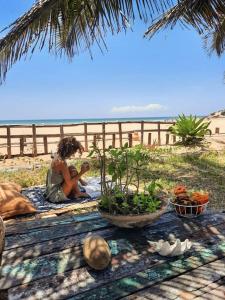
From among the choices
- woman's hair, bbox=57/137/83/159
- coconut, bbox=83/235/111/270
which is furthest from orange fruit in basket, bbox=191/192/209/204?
woman's hair, bbox=57/137/83/159

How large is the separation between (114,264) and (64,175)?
107 inches

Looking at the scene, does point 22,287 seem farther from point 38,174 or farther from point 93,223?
point 38,174

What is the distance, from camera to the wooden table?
1.75 meters

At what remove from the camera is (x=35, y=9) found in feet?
12.2

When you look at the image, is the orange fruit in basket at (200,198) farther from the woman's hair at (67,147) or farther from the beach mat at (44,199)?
the beach mat at (44,199)

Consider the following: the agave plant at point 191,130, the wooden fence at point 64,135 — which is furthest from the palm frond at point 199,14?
the agave plant at point 191,130

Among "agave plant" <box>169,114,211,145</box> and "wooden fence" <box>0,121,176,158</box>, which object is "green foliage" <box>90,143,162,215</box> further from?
"agave plant" <box>169,114,211,145</box>

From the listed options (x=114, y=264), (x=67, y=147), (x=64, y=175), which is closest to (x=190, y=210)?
(x=114, y=264)

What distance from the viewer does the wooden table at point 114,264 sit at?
5.73 feet

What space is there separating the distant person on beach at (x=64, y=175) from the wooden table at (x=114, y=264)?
6.19 feet

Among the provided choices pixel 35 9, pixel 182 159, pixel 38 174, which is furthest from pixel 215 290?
pixel 182 159

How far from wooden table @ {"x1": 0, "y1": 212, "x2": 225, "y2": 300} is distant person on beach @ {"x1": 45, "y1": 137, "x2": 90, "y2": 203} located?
74.2 inches

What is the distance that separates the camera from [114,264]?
6.56 feet

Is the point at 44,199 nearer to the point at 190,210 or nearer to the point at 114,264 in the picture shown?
the point at 190,210
